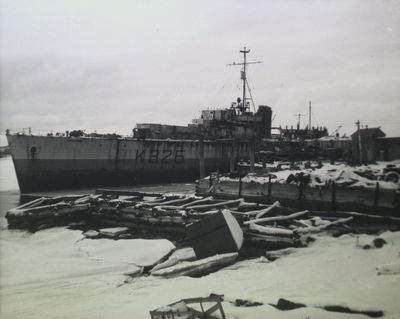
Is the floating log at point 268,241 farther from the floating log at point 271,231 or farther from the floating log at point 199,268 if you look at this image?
the floating log at point 199,268

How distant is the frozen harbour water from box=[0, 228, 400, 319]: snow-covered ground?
0.04 feet

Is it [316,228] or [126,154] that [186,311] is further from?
[126,154]

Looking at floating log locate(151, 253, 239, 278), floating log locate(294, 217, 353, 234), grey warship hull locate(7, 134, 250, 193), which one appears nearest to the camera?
floating log locate(151, 253, 239, 278)

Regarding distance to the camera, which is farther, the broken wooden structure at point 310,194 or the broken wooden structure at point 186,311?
the broken wooden structure at point 310,194

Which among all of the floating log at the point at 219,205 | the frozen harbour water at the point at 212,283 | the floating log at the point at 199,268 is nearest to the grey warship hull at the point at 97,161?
the floating log at the point at 219,205

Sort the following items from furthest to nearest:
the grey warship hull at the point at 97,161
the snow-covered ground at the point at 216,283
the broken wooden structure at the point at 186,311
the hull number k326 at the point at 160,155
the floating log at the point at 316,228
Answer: the hull number k326 at the point at 160,155 < the grey warship hull at the point at 97,161 < the floating log at the point at 316,228 < the snow-covered ground at the point at 216,283 < the broken wooden structure at the point at 186,311

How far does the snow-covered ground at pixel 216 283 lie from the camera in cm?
478

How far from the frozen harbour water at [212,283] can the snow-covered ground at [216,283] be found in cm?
1

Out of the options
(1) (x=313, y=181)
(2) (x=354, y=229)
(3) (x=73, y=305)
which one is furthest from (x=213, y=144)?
(3) (x=73, y=305)

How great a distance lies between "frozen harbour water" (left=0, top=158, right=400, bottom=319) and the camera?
4781 millimetres

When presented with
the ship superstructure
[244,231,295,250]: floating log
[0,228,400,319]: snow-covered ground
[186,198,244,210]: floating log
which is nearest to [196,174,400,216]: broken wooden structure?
[186,198,244,210]: floating log

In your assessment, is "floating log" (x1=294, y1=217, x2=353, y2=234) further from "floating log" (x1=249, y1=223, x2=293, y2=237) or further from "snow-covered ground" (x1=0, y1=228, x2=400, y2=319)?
"snow-covered ground" (x1=0, y1=228, x2=400, y2=319)

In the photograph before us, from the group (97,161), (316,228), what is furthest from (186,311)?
(97,161)

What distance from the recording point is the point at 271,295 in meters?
5.16
